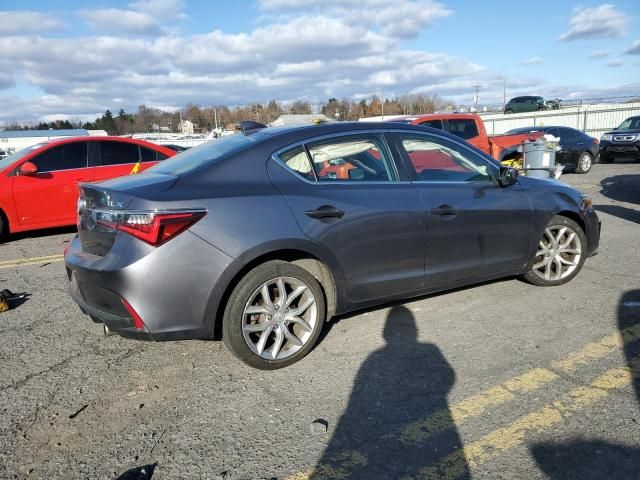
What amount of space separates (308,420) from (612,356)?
2147 mm

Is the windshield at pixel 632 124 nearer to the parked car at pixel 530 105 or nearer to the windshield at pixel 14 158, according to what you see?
the windshield at pixel 14 158

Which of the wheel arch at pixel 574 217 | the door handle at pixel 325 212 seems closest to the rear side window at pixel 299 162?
the door handle at pixel 325 212

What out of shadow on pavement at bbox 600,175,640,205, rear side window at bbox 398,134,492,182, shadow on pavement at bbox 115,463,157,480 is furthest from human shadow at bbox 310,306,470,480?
shadow on pavement at bbox 600,175,640,205

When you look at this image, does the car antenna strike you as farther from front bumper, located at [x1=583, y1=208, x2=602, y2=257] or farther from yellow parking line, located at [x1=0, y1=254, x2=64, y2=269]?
yellow parking line, located at [x1=0, y1=254, x2=64, y2=269]

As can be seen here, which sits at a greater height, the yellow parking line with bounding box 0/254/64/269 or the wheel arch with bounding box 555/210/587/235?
the wheel arch with bounding box 555/210/587/235

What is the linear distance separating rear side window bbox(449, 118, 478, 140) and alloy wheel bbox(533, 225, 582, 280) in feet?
19.8

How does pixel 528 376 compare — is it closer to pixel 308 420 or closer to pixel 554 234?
pixel 308 420

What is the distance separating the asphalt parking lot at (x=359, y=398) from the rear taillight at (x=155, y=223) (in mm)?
999

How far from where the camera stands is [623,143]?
1733cm

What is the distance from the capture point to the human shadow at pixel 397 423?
234 centimetres

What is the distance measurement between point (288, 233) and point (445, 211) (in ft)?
4.52

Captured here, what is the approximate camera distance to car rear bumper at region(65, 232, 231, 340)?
114 inches

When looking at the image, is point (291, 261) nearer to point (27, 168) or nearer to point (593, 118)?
point (27, 168)

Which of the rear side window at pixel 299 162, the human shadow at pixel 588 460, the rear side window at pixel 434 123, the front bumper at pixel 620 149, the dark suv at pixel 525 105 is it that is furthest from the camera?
the dark suv at pixel 525 105
